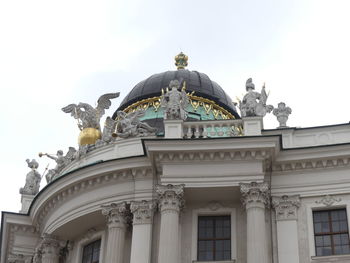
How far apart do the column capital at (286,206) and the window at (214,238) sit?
1.56 metres

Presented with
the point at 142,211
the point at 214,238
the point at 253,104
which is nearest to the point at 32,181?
the point at 142,211

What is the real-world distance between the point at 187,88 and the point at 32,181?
7556 mm

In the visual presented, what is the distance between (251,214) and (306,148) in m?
2.72

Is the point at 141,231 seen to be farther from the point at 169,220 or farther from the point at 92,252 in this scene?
the point at 92,252

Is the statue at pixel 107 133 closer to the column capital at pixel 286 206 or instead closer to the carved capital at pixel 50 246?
the carved capital at pixel 50 246

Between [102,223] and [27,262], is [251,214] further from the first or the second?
[27,262]

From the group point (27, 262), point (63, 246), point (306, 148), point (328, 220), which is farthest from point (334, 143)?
point (27, 262)

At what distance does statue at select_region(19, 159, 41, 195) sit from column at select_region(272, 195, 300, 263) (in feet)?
37.3

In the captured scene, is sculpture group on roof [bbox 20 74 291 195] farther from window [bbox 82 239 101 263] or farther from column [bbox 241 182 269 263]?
window [bbox 82 239 101 263]

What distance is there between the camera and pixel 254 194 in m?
21.3

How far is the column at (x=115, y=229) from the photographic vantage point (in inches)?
866

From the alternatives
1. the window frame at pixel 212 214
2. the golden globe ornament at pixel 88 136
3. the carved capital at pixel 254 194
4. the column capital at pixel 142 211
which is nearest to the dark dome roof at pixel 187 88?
the golden globe ornament at pixel 88 136

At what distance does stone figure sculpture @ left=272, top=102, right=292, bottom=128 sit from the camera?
23641 millimetres

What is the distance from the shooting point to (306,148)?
21906mm
